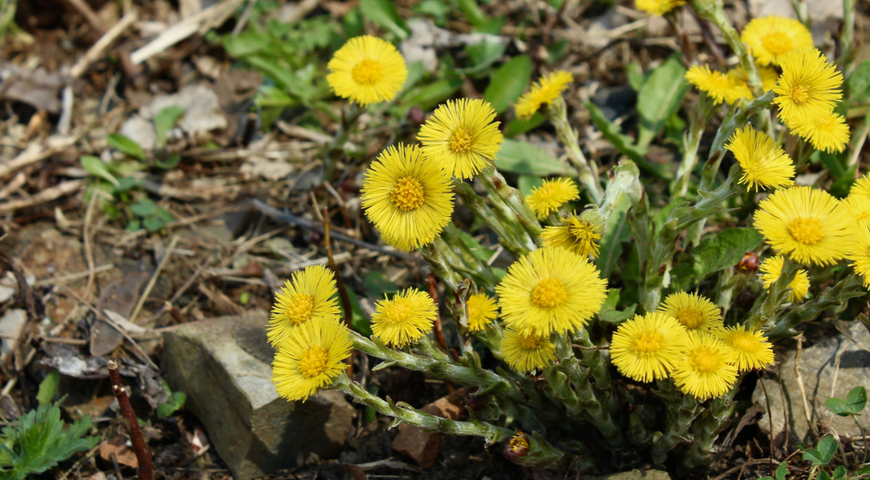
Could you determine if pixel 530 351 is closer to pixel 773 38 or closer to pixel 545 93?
pixel 545 93

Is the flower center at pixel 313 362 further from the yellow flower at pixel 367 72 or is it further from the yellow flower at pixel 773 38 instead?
the yellow flower at pixel 773 38

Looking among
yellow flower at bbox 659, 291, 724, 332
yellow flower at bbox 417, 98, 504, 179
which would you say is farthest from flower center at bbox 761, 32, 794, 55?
yellow flower at bbox 417, 98, 504, 179

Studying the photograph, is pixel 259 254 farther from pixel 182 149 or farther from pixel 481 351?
pixel 481 351

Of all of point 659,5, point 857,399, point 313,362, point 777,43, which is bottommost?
point 313,362

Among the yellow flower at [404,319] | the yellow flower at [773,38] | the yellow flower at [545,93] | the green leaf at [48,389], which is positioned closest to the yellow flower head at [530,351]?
the yellow flower at [404,319]

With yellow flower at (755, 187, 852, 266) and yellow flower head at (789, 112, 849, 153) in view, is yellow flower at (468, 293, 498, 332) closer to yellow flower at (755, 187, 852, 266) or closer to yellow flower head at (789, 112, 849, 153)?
yellow flower at (755, 187, 852, 266)

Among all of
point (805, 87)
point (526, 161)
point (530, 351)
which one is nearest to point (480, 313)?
point (530, 351)
